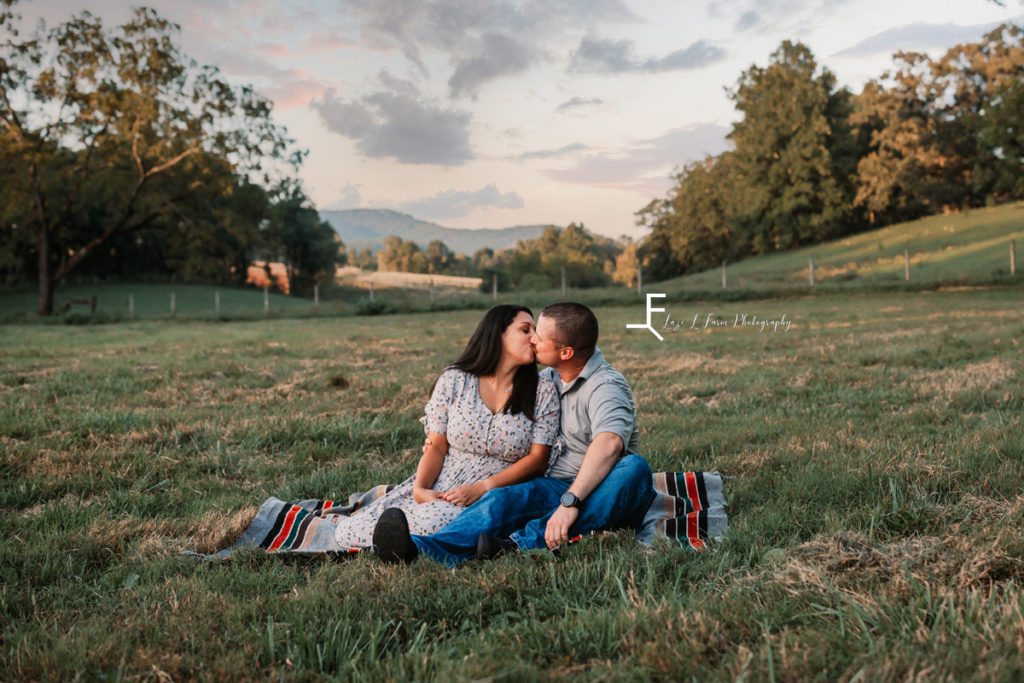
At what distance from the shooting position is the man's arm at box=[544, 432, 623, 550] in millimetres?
3279

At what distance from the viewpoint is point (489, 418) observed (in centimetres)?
385

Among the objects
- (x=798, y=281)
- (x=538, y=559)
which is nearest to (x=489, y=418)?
(x=538, y=559)

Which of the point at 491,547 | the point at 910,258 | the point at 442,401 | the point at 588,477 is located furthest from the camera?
the point at 910,258

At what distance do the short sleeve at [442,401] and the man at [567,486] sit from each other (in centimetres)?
55

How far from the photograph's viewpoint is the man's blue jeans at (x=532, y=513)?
333 cm

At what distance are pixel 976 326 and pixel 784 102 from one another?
46051 mm

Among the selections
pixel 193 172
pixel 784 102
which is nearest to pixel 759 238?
pixel 784 102

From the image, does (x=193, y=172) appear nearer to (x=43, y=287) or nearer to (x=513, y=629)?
(x=43, y=287)

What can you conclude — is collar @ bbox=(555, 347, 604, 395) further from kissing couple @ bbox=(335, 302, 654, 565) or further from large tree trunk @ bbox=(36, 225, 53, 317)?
large tree trunk @ bbox=(36, 225, 53, 317)

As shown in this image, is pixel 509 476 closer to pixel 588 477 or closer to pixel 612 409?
pixel 588 477

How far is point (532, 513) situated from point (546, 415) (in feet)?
1.80

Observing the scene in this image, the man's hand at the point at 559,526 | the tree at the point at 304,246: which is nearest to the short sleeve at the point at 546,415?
the man's hand at the point at 559,526

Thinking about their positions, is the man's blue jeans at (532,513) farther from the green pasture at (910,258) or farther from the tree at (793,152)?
the tree at (793,152)

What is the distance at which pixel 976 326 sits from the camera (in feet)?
42.6
